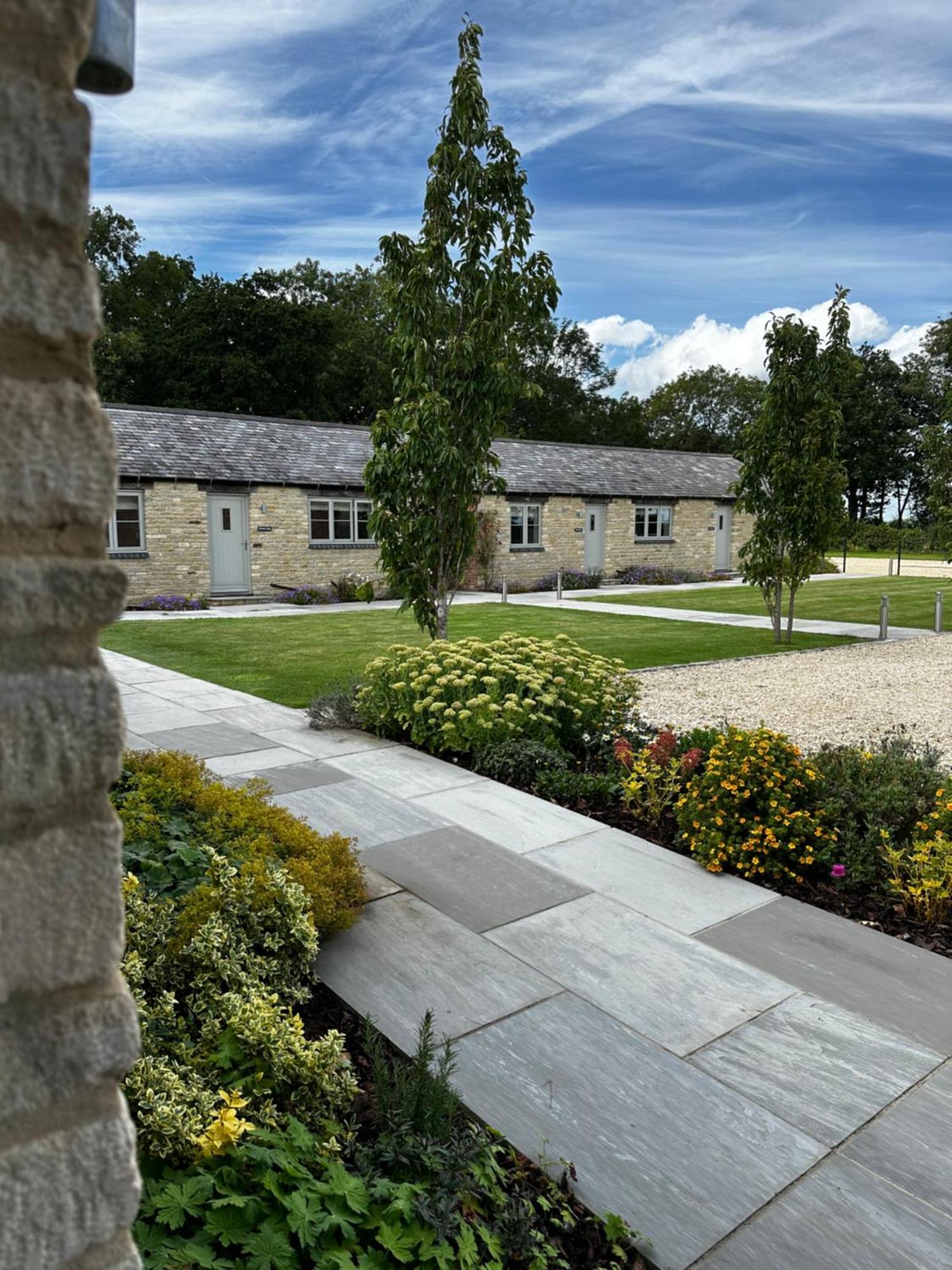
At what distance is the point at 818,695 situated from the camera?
10938 mm

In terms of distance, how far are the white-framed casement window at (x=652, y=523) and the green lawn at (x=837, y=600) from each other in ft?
14.5

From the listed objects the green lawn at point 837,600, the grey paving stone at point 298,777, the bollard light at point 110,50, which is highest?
the bollard light at point 110,50

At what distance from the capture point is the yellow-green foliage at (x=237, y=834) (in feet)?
13.6

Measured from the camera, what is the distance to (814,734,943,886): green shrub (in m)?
5.21

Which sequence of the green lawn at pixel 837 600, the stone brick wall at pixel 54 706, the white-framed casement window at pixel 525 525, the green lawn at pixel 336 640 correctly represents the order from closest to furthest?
the stone brick wall at pixel 54 706 < the green lawn at pixel 336 640 < the green lawn at pixel 837 600 < the white-framed casement window at pixel 525 525

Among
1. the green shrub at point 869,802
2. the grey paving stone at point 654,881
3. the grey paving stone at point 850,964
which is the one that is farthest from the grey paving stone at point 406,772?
the grey paving stone at point 850,964

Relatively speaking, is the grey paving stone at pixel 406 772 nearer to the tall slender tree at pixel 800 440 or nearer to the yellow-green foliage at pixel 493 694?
the yellow-green foliage at pixel 493 694

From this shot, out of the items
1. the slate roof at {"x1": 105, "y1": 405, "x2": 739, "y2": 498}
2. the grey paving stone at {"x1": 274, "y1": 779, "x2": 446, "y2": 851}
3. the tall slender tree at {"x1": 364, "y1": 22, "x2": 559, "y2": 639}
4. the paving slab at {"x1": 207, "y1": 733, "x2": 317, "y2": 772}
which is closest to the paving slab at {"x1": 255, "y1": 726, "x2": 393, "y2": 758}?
the paving slab at {"x1": 207, "y1": 733, "x2": 317, "y2": 772}

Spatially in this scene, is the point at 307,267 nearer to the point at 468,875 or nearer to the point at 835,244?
the point at 835,244

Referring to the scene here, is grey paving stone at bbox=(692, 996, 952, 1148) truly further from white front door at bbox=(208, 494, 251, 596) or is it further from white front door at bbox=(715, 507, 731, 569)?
white front door at bbox=(715, 507, 731, 569)

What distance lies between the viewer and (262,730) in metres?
8.59

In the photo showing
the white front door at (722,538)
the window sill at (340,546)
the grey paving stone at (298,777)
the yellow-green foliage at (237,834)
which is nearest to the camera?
the yellow-green foliage at (237,834)

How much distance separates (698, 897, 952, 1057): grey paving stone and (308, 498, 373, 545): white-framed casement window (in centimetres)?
2109

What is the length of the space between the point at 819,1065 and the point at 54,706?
3318 millimetres
